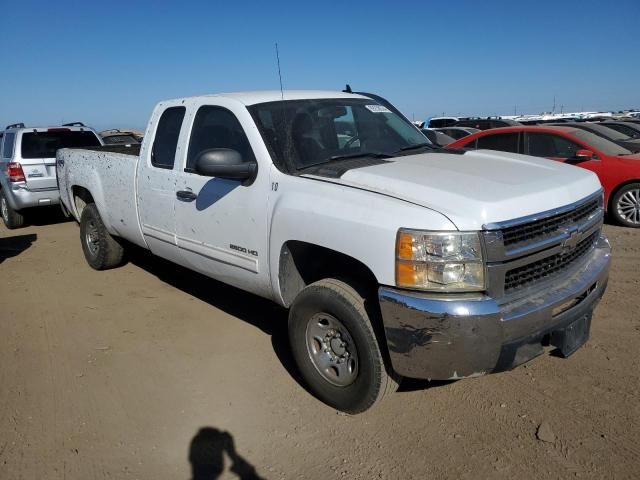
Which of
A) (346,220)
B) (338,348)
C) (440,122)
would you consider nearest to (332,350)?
(338,348)

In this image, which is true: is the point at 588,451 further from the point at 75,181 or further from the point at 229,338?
the point at 75,181

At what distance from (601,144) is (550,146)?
2.58ft

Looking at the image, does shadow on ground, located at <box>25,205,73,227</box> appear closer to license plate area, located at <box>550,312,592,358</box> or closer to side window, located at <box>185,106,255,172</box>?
side window, located at <box>185,106,255,172</box>

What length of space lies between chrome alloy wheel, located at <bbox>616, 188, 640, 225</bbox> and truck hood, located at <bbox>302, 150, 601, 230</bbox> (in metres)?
5.26

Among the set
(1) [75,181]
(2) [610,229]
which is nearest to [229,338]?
(1) [75,181]

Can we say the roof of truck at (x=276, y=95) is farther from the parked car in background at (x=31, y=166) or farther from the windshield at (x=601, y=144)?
the parked car in background at (x=31, y=166)

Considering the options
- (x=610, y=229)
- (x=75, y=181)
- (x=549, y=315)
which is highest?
(x=75, y=181)

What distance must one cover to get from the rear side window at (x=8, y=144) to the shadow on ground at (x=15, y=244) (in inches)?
59.0

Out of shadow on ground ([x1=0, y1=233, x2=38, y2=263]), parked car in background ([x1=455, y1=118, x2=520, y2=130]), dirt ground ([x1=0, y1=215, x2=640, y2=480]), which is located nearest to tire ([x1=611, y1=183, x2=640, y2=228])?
dirt ground ([x1=0, y1=215, x2=640, y2=480])

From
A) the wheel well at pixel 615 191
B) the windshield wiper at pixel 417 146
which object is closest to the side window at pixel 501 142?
the wheel well at pixel 615 191

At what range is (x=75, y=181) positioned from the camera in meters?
6.45

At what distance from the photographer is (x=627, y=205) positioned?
26.6 feet

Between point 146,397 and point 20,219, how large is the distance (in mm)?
7876

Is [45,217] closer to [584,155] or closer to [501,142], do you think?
[501,142]
